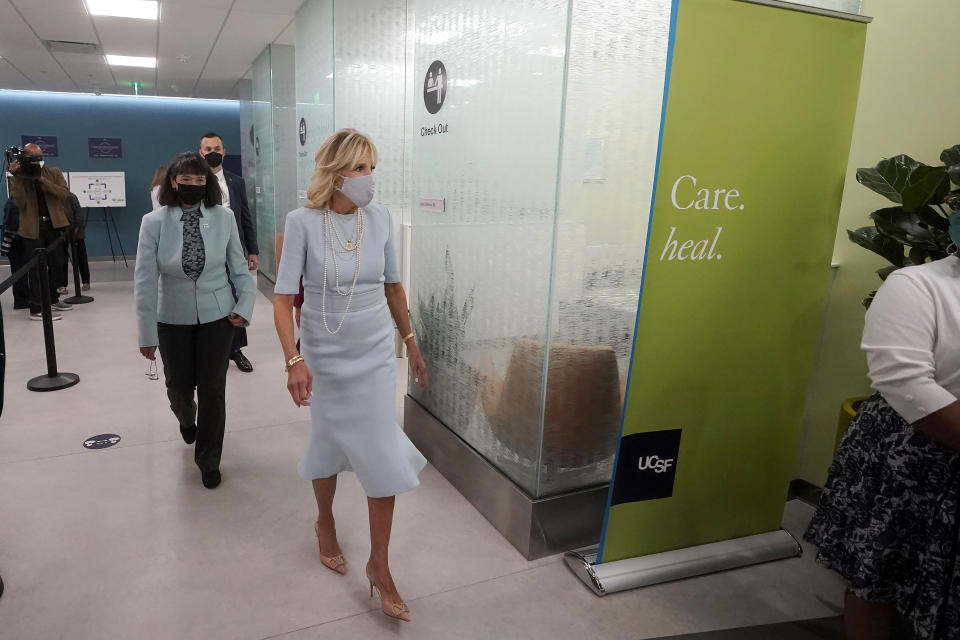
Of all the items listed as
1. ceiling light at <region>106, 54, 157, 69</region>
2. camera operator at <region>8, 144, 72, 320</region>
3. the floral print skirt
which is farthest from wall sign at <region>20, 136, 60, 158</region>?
the floral print skirt

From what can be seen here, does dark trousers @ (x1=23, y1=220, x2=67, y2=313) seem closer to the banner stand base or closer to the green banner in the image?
the banner stand base

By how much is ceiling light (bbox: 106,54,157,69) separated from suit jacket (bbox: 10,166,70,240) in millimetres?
2714

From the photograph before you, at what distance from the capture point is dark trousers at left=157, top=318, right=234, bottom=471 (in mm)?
2957

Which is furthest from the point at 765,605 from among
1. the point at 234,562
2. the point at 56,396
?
the point at 56,396

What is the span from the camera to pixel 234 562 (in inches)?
99.3

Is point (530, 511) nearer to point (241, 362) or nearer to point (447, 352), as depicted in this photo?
point (447, 352)

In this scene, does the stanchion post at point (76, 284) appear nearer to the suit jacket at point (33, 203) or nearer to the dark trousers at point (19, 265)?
the dark trousers at point (19, 265)

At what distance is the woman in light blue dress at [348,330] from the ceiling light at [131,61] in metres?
7.63

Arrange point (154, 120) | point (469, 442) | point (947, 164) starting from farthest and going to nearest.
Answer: point (154, 120) < point (469, 442) < point (947, 164)

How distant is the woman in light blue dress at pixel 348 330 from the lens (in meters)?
2.13

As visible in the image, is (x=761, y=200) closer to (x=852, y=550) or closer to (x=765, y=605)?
(x=852, y=550)

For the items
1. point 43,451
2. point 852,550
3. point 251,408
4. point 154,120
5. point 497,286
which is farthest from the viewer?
point 154,120

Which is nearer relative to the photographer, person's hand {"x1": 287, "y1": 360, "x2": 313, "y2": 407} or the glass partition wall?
person's hand {"x1": 287, "y1": 360, "x2": 313, "y2": 407}

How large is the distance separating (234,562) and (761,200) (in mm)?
2386
